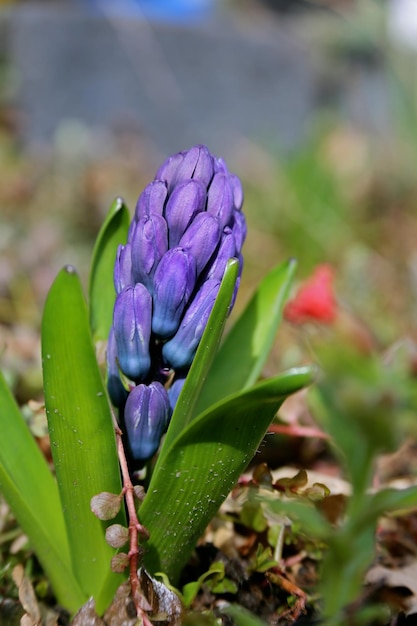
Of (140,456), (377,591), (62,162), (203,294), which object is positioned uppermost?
(62,162)

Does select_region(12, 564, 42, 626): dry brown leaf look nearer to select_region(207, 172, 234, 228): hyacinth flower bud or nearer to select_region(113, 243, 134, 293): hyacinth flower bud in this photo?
select_region(113, 243, 134, 293): hyacinth flower bud

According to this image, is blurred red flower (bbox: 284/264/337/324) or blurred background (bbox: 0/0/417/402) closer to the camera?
blurred red flower (bbox: 284/264/337/324)

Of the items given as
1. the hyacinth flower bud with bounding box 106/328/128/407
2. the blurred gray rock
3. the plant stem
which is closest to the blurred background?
the blurred gray rock

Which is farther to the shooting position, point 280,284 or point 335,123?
point 335,123

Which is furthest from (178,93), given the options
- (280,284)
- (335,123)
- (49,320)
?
(49,320)

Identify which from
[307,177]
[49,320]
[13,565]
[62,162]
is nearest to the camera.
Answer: [49,320]

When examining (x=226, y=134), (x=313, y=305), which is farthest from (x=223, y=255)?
(x=226, y=134)

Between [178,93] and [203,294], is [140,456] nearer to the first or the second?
[203,294]
